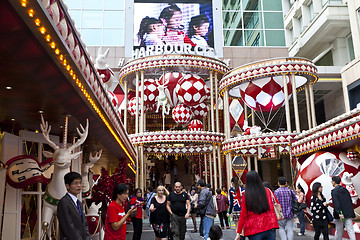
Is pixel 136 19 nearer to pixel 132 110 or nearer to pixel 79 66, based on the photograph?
pixel 132 110

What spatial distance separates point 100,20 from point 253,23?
12.2 metres

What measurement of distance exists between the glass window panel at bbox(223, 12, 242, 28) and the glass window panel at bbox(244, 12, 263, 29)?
56 cm

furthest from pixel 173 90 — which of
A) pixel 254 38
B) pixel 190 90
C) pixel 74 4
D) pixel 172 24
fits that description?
pixel 74 4

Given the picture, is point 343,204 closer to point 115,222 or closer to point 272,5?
point 115,222

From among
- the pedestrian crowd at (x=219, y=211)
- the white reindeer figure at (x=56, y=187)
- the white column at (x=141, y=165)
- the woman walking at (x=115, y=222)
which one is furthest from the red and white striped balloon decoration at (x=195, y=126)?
the woman walking at (x=115, y=222)

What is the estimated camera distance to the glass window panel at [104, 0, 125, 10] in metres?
29.2

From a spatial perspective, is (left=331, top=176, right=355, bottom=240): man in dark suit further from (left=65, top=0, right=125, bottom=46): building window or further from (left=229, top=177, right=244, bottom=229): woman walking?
(left=65, top=0, right=125, bottom=46): building window

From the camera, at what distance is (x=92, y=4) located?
2959 centimetres

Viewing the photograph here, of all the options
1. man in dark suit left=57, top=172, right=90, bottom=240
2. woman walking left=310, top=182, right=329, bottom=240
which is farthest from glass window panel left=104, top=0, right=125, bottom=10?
man in dark suit left=57, top=172, right=90, bottom=240

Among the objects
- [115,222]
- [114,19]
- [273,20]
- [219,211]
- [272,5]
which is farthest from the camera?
[272,5]

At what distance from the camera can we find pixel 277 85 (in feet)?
53.1

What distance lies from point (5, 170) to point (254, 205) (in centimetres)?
470

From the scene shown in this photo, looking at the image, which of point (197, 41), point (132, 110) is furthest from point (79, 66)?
point (197, 41)

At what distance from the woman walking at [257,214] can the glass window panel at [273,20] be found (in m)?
26.8
